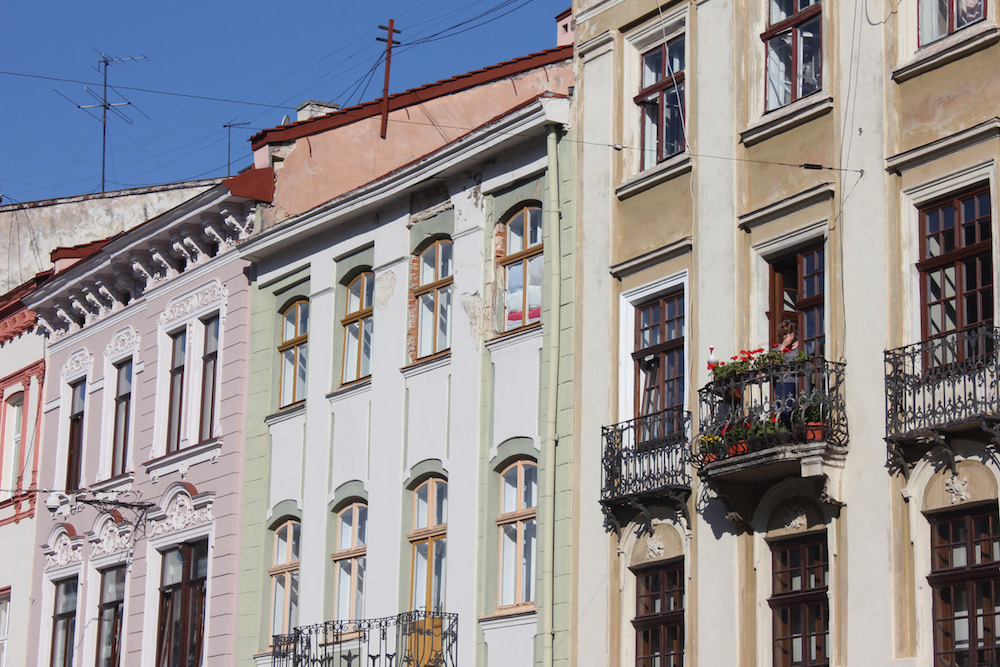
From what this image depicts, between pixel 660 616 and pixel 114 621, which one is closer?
pixel 660 616

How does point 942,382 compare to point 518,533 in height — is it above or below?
above

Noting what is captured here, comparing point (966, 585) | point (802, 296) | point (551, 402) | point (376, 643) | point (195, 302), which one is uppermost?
point (195, 302)

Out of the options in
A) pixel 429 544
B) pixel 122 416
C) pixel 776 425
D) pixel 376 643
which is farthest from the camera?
pixel 122 416

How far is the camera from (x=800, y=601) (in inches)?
727

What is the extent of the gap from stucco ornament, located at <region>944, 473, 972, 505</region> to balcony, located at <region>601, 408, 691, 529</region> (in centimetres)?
344

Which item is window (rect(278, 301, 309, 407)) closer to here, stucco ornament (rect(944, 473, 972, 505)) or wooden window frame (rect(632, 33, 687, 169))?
wooden window frame (rect(632, 33, 687, 169))

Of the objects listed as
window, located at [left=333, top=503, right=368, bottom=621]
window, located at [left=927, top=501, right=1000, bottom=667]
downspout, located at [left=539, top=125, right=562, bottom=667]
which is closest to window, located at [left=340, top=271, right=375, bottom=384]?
window, located at [left=333, top=503, right=368, bottom=621]

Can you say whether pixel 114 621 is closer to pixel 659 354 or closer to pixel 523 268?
pixel 523 268

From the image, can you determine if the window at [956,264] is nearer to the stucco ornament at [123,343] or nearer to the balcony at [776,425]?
the balcony at [776,425]

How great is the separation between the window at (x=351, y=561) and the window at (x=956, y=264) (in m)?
10.5

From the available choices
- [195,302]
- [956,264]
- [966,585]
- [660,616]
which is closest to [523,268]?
[660,616]

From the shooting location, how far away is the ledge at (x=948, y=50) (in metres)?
17.4

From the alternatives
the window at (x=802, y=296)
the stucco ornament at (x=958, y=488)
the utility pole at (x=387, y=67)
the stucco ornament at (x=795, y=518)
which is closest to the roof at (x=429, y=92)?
the utility pole at (x=387, y=67)

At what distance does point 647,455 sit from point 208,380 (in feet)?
39.1
